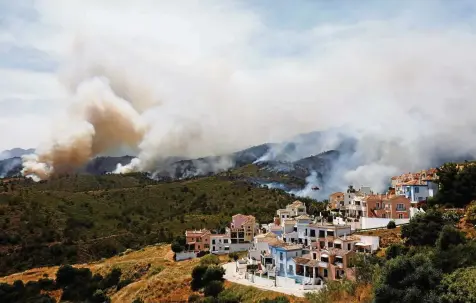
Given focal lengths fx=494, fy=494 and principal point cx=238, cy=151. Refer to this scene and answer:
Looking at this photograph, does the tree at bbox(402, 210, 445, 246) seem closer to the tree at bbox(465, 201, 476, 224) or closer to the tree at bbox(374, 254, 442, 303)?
the tree at bbox(465, 201, 476, 224)

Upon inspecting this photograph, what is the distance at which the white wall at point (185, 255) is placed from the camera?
246 feet

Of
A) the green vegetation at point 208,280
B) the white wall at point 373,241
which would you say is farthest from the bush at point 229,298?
the white wall at point 373,241

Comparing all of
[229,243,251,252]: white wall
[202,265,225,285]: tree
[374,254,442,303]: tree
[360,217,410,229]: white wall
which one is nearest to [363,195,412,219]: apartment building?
[360,217,410,229]: white wall

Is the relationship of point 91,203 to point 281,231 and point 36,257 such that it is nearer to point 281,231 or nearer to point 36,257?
point 36,257

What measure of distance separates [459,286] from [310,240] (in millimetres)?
32428

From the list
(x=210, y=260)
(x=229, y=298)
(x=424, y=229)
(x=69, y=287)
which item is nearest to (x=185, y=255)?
(x=210, y=260)

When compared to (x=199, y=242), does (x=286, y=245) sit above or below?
above

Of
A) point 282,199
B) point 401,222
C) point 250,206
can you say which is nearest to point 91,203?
point 250,206

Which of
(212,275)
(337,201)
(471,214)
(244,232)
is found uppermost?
(337,201)

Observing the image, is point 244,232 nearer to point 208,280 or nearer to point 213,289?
point 208,280

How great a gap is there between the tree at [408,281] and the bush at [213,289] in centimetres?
2378

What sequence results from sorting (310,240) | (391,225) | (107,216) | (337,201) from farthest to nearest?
1. (107,216)
2. (337,201)
3. (310,240)
4. (391,225)

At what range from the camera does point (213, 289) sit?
5319cm

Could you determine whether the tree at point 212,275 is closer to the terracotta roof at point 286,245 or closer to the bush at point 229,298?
the bush at point 229,298
